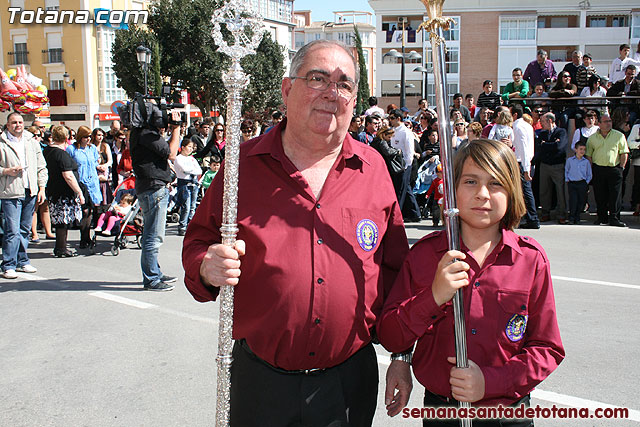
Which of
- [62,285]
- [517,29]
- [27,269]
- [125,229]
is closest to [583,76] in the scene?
[125,229]

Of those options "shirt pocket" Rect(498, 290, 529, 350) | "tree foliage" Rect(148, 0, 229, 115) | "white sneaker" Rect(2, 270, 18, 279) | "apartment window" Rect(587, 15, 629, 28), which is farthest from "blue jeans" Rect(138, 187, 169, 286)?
"apartment window" Rect(587, 15, 629, 28)

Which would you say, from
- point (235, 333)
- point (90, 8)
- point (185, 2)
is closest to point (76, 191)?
point (235, 333)

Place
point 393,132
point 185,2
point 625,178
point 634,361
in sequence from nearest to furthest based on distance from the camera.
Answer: point 634,361, point 393,132, point 625,178, point 185,2

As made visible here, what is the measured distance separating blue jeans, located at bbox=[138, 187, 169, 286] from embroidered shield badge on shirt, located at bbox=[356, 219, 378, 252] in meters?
4.69

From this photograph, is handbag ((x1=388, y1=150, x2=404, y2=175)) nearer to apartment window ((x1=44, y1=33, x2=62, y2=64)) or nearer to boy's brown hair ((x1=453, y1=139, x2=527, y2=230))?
boy's brown hair ((x1=453, y1=139, x2=527, y2=230))

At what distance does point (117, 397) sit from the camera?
3994 millimetres

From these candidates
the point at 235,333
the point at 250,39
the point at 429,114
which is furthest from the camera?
the point at 429,114

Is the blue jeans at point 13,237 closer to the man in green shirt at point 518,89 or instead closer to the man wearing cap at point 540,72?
the man in green shirt at point 518,89

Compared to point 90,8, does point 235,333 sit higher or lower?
lower

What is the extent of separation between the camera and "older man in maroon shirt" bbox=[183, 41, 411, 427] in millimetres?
2166

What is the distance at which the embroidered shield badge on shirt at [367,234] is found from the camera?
7.36 feet

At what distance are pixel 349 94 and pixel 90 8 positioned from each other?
48.5 m

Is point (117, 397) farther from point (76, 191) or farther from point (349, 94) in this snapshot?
point (76, 191)

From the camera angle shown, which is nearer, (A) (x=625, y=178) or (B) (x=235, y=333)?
(B) (x=235, y=333)
